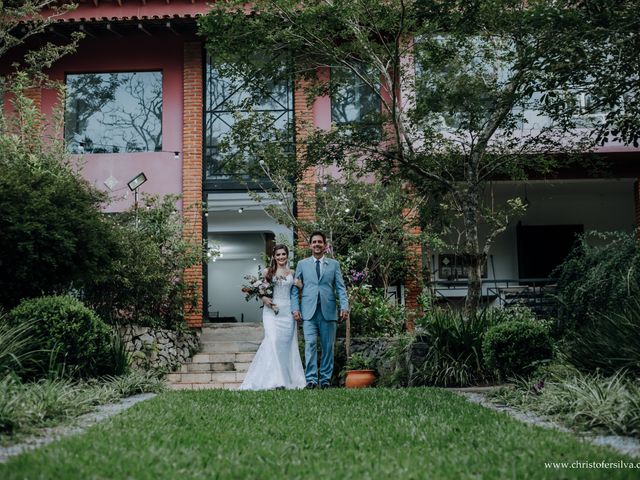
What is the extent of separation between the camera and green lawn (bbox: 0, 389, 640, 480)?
4.21 m

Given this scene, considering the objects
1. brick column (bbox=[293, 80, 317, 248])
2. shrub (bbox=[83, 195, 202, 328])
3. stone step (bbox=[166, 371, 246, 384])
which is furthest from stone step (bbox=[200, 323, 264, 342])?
stone step (bbox=[166, 371, 246, 384])

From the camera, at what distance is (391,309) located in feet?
49.8

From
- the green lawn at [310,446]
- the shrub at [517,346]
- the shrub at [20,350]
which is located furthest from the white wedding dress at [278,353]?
the green lawn at [310,446]

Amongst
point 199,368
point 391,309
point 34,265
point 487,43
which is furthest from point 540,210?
point 34,265

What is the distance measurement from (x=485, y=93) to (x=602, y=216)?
1018 centimetres

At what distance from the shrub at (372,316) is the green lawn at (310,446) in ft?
23.5

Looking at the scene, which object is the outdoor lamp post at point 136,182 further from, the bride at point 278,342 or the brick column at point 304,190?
the bride at point 278,342

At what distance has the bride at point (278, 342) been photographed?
35.8 feet

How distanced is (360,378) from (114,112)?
9887 mm

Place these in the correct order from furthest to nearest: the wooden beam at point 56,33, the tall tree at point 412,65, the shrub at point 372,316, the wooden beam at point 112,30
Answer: the wooden beam at point 112,30
the wooden beam at point 56,33
the shrub at point 372,316
the tall tree at point 412,65

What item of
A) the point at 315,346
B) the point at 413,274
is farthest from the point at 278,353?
the point at 413,274

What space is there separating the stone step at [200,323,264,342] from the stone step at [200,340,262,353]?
0.49 m

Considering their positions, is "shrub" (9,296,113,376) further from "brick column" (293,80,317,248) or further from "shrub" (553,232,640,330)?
"brick column" (293,80,317,248)

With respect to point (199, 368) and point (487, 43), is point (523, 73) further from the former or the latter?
point (199, 368)
